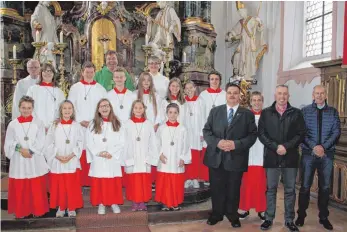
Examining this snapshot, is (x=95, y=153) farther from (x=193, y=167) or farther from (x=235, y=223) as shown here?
(x=235, y=223)

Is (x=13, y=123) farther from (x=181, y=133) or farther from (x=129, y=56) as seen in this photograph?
(x=129, y=56)

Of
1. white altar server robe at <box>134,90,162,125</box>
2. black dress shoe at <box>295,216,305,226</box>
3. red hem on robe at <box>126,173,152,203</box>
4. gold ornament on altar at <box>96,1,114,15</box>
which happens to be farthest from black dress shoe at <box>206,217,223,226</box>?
gold ornament on altar at <box>96,1,114,15</box>

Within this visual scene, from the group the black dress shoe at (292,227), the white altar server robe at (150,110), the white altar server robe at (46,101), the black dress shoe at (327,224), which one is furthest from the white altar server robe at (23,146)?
the black dress shoe at (327,224)

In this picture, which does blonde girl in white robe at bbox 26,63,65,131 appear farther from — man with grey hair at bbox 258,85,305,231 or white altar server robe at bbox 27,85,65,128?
man with grey hair at bbox 258,85,305,231

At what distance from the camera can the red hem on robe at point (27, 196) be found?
4469mm

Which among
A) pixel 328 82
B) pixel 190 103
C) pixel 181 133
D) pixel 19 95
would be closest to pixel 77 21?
pixel 19 95

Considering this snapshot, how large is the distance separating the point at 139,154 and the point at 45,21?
17.0 ft

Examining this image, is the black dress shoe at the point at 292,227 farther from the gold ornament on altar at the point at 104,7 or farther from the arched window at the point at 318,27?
the gold ornament on altar at the point at 104,7

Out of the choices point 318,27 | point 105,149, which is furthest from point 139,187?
point 318,27

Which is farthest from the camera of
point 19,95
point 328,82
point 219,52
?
point 219,52

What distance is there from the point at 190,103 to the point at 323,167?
205 centimetres

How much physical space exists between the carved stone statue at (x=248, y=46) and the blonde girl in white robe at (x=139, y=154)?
5.34m

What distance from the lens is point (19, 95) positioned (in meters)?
5.46

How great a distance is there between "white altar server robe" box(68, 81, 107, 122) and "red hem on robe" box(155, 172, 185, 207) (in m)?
1.38
